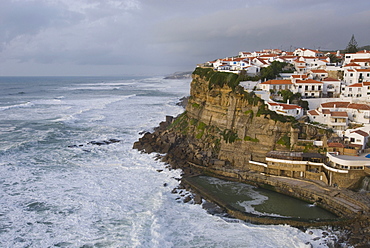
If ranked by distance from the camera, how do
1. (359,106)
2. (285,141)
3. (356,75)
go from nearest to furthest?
1. (285,141)
2. (359,106)
3. (356,75)

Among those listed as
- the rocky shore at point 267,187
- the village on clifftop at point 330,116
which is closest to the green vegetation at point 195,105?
the rocky shore at point 267,187

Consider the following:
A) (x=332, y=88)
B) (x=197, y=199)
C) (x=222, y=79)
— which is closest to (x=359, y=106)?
(x=332, y=88)

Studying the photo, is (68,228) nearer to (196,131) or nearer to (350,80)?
(196,131)

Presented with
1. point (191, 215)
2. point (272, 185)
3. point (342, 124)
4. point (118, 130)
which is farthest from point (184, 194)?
point (118, 130)

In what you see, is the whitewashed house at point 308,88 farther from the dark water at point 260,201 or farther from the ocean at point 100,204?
the ocean at point 100,204

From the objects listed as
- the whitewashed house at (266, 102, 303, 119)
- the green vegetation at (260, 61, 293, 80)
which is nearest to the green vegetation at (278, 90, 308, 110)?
the whitewashed house at (266, 102, 303, 119)

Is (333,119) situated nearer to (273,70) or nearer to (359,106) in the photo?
(359,106)
